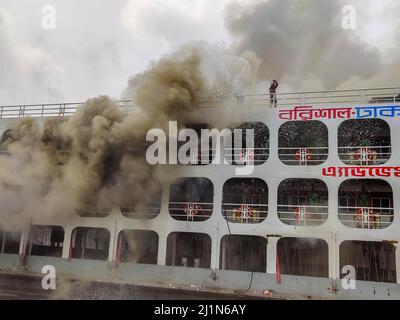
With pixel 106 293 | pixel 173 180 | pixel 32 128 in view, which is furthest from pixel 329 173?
pixel 32 128

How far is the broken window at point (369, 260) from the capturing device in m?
16.4

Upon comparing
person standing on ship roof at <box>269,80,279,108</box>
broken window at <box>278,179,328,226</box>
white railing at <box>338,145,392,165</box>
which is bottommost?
broken window at <box>278,179,328,226</box>

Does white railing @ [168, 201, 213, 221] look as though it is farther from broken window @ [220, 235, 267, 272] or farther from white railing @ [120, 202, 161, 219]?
broken window @ [220, 235, 267, 272]

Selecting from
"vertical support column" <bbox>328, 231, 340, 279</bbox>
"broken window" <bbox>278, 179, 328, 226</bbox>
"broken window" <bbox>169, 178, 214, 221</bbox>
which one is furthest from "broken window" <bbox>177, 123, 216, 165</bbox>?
"vertical support column" <bbox>328, 231, 340, 279</bbox>

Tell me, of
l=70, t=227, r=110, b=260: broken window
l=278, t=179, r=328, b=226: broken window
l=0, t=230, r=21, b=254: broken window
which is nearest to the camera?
l=278, t=179, r=328, b=226: broken window

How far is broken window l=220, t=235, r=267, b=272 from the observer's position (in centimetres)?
1684

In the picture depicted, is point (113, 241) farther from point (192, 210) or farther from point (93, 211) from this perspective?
point (192, 210)

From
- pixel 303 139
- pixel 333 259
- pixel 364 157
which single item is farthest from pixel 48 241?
pixel 364 157

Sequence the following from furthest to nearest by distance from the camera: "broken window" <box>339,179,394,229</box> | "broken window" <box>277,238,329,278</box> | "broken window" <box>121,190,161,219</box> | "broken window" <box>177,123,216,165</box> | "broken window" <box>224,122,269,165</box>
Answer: "broken window" <box>277,238,329,278</box> → "broken window" <box>339,179,394,229</box> → "broken window" <box>121,190,161,219</box> → "broken window" <box>177,123,216,165</box> → "broken window" <box>224,122,269,165</box>

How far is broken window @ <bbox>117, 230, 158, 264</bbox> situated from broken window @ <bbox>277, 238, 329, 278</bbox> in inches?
247

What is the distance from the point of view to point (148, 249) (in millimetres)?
19469

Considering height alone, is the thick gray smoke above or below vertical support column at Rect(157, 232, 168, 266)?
above
